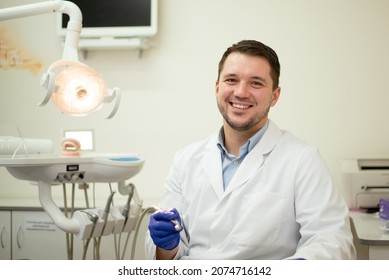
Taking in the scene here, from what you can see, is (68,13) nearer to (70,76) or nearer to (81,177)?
(70,76)

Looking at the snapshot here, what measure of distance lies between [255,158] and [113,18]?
1408 mm

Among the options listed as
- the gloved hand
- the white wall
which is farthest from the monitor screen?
the gloved hand

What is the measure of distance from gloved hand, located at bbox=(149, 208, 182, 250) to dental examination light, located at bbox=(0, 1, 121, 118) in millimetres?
374

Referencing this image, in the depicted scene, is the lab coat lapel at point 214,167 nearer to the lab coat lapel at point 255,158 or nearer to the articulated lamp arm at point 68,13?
the lab coat lapel at point 255,158

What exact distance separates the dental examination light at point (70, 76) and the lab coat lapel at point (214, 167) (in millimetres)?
286

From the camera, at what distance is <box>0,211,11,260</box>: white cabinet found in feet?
6.69

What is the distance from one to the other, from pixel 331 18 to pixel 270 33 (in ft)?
0.88

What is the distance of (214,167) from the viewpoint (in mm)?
1233

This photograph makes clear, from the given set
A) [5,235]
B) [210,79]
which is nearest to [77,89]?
[210,79]

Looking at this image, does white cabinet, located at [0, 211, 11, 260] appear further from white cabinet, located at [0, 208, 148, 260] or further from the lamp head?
the lamp head

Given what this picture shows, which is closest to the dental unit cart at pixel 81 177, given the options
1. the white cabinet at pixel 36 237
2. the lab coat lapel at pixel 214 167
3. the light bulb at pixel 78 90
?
the light bulb at pixel 78 90

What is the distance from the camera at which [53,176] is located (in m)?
1.43
